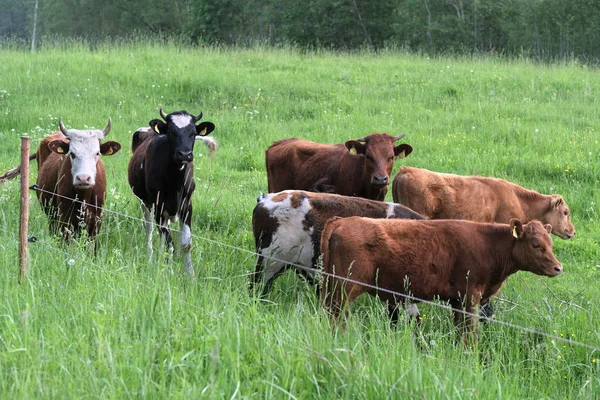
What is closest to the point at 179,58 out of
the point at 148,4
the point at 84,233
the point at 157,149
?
the point at 157,149

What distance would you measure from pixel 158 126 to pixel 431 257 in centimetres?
419

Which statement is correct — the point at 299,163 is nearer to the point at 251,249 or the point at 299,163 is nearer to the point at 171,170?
the point at 251,249

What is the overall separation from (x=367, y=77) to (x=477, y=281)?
13.5m

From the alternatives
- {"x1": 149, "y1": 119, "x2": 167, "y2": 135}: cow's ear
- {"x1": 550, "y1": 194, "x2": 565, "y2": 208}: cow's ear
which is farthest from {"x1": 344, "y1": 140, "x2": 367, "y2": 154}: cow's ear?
{"x1": 550, "y1": 194, "x2": 565, "y2": 208}: cow's ear

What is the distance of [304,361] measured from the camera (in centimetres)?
464

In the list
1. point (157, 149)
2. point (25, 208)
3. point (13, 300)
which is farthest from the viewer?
point (157, 149)

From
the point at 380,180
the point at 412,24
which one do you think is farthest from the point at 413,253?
the point at 412,24

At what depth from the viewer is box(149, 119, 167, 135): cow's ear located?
32.2ft

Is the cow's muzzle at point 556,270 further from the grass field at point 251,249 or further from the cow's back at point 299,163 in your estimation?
the cow's back at point 299,163

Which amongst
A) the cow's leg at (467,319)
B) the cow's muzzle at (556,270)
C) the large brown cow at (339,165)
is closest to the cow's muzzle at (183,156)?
the large brown cow at (339,165)

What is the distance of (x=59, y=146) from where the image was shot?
8945mm

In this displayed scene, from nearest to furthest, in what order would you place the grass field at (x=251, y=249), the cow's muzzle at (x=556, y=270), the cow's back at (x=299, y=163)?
1. the grass field at (x=251, y=249)
2. the cow's muzzle at (x=556, y=270)
3. the cow's back at (x=299, y=163)

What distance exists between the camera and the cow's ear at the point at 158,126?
32.2 feet

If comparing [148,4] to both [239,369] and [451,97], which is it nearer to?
[451,97]
